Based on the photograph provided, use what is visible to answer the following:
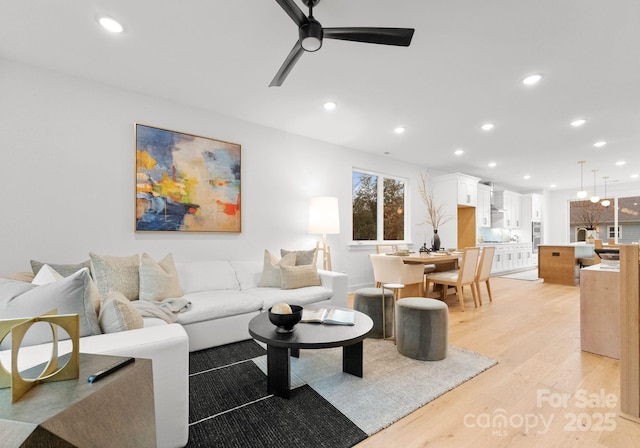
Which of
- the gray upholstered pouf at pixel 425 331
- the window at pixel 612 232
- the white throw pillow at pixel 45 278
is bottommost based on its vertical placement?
the gray upholstered pouf at pixel 425 331

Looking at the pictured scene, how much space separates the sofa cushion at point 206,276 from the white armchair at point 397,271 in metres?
1.89

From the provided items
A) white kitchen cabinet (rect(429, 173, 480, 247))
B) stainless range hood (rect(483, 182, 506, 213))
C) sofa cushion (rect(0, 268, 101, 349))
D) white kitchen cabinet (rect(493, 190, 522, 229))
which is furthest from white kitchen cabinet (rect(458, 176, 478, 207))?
sofa cushion (rect(0, 268, 101, 349))

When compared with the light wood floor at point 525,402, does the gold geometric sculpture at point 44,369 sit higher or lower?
higher

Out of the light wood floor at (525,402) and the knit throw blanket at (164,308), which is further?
the knit throw blanket at (164,308)

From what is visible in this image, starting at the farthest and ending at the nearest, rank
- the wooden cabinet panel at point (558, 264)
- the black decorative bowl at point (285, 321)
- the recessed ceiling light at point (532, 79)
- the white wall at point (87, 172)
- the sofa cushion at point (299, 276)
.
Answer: the wooden cabinet panel at point (558, 264)
the sofa cushion at point (299, 276)
the recessed ceiling light at point (532, 79)
the white wall at point (87, 172)
the black decorative bowl at point (285, 321)

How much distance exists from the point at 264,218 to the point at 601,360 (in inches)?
148

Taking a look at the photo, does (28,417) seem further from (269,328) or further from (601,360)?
(601,360)

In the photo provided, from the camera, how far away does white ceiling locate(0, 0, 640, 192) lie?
2.05m

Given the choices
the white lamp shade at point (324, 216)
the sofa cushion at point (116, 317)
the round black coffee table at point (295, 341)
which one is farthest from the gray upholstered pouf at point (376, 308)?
the sofa cushion at point (116, 317)

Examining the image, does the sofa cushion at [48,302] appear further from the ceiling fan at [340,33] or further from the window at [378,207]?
the window at [378,207]

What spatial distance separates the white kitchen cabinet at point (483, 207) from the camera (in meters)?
7.19

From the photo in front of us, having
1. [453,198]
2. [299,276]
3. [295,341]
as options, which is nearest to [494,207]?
[453,198]

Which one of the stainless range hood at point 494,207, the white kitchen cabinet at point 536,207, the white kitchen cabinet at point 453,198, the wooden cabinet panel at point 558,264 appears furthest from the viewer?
the white kitchen cabinet at point 536,207

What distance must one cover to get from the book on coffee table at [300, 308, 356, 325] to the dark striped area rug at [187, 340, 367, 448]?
45cm
